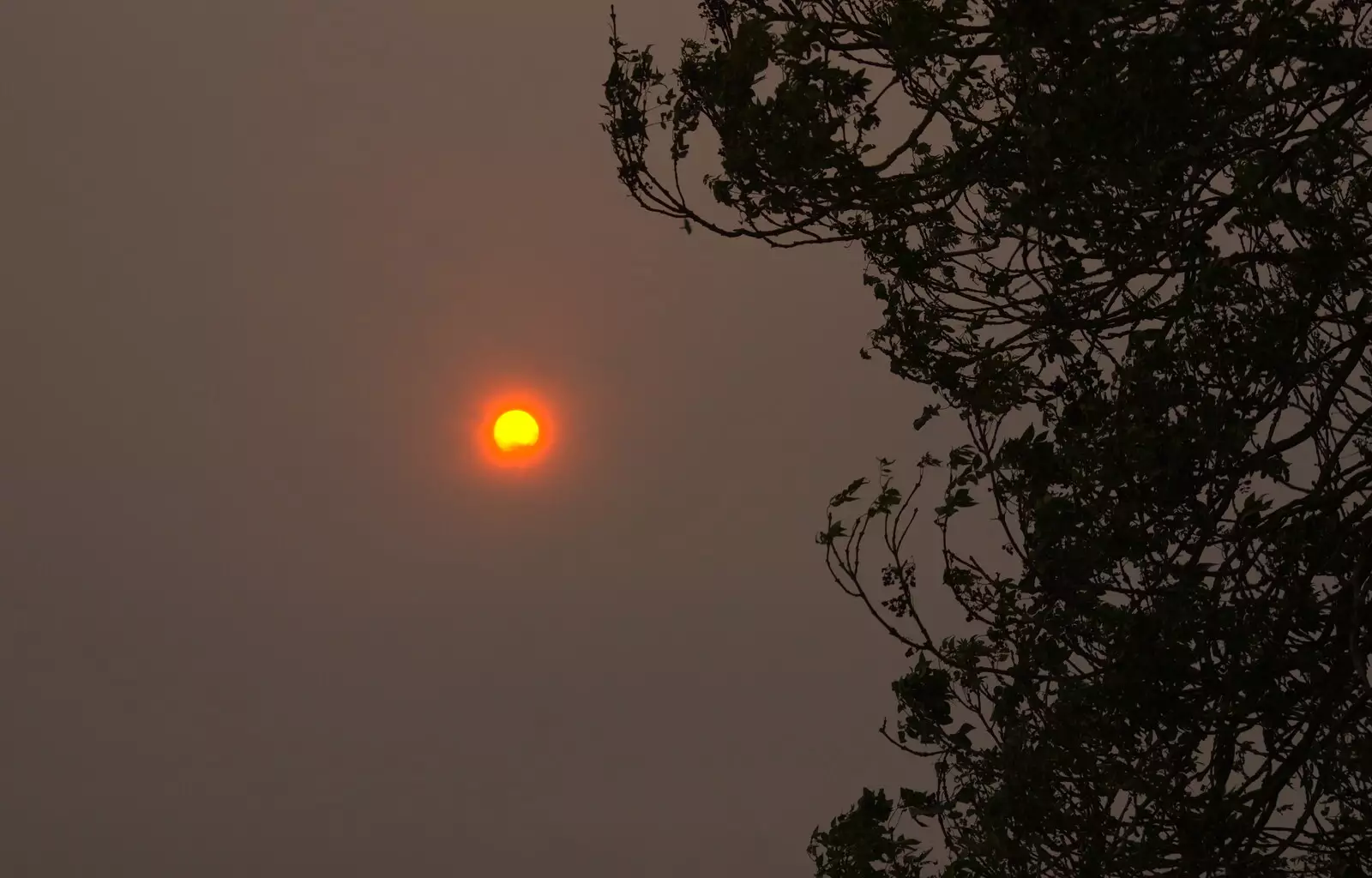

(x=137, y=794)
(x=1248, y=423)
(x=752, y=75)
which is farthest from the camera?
(x=137, y=794)

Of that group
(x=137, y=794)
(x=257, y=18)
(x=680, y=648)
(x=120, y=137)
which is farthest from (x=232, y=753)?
(x=257, y=18)

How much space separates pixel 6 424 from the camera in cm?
2186

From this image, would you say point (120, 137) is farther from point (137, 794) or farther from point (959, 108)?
point (959, 108)

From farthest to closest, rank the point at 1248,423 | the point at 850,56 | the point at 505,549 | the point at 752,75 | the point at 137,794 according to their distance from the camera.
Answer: the point at 505,549 < the point at 137,794 < the point at 850,56 < the point at 752,75 < the point at 1248,423

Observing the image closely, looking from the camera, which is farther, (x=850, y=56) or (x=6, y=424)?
(x=6, y=424)

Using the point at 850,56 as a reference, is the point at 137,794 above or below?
above

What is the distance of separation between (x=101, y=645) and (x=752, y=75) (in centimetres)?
1954

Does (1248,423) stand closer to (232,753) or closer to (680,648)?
(680,648)

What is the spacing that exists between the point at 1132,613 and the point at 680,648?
17.1m

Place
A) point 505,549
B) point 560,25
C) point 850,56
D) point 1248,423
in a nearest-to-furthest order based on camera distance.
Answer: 1. point 1248,423
2. point 850,56
3. point 560,25
4. point 505,549

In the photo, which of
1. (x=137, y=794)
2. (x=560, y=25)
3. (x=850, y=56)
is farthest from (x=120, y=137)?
(x=850, y=56)

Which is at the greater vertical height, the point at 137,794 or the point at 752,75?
the point at 137,794

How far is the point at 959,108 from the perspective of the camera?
5.51 metres

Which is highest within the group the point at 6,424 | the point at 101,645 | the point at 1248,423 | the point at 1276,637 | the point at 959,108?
the point at 6,424
